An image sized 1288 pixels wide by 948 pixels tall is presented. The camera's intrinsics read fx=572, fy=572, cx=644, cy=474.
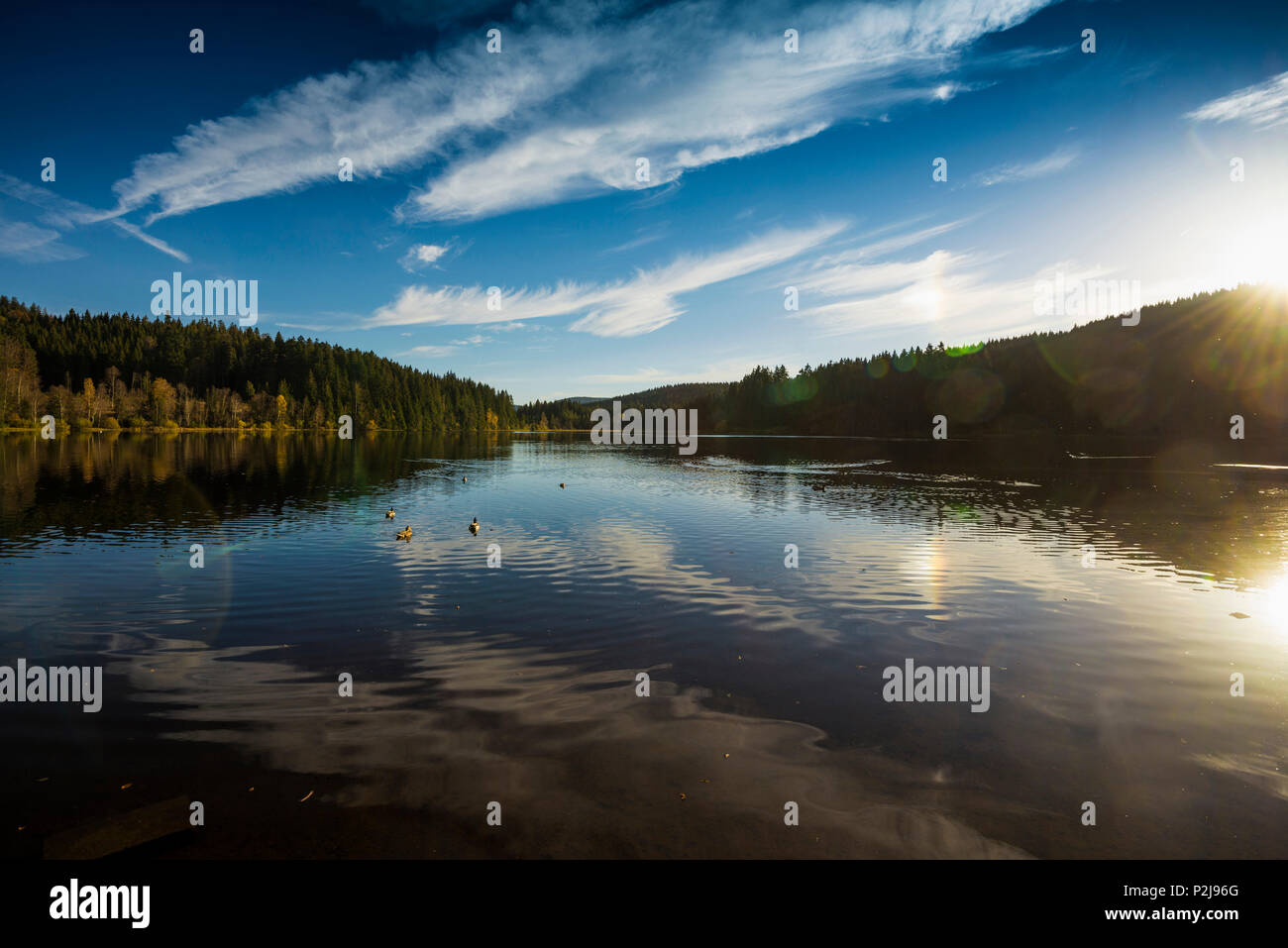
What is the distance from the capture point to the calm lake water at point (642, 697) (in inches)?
347

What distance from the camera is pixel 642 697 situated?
1327 cm

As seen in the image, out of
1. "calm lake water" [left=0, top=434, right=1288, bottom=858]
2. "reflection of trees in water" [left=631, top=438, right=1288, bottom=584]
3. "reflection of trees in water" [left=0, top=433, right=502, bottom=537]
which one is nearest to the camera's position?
"calm lake water" [left=0, top=434, right=1288, bottom=858]

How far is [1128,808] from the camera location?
9312mm

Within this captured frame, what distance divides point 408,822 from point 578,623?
10.1m

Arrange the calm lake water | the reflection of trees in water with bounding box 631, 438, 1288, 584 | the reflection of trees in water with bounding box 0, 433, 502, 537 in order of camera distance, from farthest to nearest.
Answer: the reflection of trees in water with bounding box 0, 433, 502, 537 < the reflection of trees in water with bounding box 631, 438, 1288, 584 < the calm lake water

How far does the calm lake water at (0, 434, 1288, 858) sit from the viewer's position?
347 inches

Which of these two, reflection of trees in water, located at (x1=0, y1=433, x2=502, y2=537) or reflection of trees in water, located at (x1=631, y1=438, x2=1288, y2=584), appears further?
reflection of trees in water, located at (x1=0, y1=433, x2=502, y2=537)

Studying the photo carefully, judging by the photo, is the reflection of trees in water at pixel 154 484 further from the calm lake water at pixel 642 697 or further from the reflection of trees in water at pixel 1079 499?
the reflection of trees in water at pixel 1079 499

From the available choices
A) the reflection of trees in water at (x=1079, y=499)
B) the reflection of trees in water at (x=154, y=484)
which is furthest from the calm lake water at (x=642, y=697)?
the reflection of trees in water at (x=154, y=484)

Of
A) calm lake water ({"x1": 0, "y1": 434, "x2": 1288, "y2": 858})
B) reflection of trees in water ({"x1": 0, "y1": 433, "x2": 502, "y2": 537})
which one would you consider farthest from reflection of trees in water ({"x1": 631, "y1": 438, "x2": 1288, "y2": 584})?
reflection of trees in water ({"x1": 0, "y1": 433, "x2": 502, "y2": 537})

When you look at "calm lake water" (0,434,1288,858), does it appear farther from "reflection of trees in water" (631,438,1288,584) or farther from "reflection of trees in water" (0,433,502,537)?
"reflection of trees in water" (0,433,502,537)

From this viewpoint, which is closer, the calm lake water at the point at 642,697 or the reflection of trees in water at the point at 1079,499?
the calm lake water at the point at 642,697
